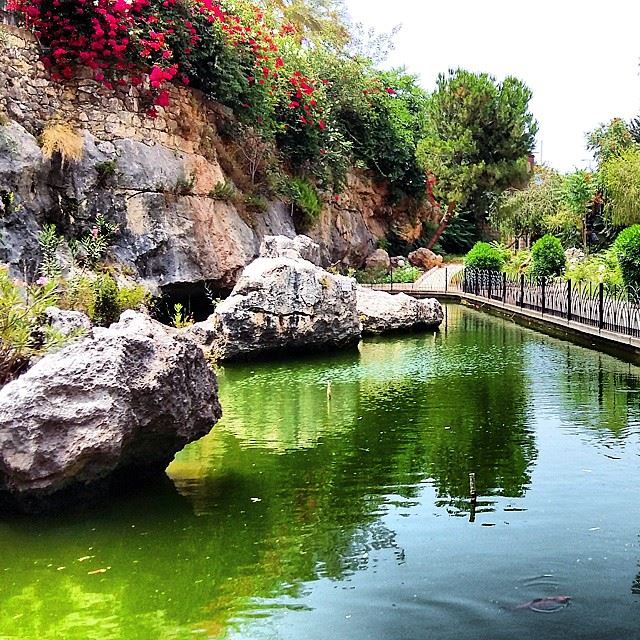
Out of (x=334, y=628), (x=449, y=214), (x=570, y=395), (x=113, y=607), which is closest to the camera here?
(x=334, y=628)

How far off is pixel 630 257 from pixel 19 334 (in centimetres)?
1214

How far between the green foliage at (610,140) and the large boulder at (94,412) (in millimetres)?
26672

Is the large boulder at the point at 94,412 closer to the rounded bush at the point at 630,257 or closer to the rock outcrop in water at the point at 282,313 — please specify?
the rock outcrop in water at the point at 282,313

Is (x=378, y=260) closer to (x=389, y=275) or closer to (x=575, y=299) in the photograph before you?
(x=389, y=275)

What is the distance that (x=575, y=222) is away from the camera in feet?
101

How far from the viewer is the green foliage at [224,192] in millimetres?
18703

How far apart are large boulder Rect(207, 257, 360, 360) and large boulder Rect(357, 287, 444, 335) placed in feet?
8.39

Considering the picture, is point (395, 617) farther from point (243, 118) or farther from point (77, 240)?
point (243, 118)

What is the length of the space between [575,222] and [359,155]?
8.57 m

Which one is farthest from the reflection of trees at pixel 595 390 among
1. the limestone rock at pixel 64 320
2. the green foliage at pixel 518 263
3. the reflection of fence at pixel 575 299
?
the green foliage at pixel 518 263

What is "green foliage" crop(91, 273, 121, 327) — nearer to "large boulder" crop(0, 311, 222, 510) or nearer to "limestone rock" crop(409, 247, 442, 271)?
"large boulder" crop(0, 311, 222, 510)

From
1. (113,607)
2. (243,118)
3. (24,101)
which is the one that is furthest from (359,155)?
(113,607)

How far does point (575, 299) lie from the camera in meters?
16.5

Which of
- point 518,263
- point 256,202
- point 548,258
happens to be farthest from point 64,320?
point 518,263
